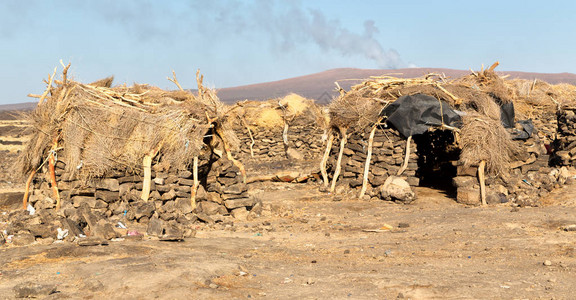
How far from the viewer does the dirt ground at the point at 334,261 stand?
598 cm

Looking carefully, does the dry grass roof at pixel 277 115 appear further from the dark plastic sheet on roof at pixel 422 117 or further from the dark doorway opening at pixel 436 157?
the dark plastic sheet on roof at pixel 422 117

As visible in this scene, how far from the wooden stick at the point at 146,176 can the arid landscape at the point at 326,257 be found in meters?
0.66

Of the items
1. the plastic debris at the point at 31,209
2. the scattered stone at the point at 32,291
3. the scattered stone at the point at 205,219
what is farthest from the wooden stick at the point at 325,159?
the scattered stone at the point at 32,291

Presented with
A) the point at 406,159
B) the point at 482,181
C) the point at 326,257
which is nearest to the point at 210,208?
the point at 326,257

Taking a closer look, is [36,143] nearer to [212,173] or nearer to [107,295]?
[212,173]

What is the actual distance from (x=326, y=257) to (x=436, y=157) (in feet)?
29.7

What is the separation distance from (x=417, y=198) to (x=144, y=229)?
6.88 meters

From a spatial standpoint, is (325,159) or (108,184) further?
(325,159)

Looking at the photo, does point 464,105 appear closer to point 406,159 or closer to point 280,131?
point 406,159

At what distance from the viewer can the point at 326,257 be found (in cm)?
798

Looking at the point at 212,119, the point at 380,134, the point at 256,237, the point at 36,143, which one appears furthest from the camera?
the point at 380,134

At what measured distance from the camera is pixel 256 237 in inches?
381

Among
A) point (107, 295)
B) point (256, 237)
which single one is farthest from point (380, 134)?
point (107, 295)

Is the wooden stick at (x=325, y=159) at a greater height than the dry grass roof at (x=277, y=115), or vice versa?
the dry grass roof at (x=277, y=115)
